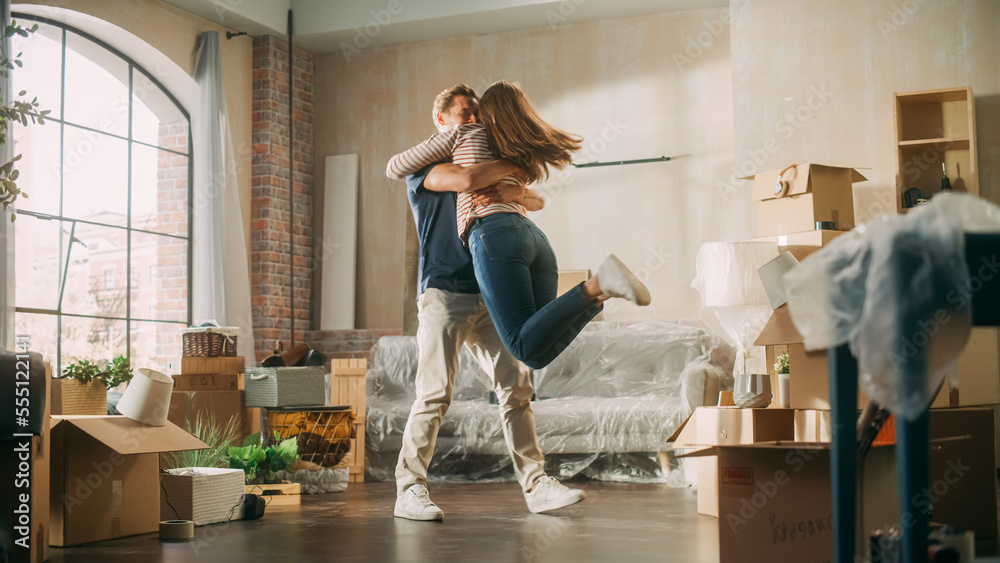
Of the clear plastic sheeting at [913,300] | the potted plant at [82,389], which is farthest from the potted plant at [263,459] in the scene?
the clear plastic sheeting at [913,300]

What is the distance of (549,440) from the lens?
181 inches

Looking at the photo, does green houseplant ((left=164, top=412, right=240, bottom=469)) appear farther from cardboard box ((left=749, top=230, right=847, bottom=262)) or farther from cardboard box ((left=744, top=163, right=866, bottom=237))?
cardboard box ((left=744, top=163, right=866, bottom=237))

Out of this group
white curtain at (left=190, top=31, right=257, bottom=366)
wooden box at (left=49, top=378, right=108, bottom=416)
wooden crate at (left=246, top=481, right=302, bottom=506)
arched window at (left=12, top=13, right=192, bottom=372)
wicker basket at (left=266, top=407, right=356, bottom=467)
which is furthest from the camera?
white curtain at (left=190, top=31, right=257, bottom=366)

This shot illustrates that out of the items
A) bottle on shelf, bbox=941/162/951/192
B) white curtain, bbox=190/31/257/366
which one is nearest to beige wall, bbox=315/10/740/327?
white curtain, bbox=190/31/257/366

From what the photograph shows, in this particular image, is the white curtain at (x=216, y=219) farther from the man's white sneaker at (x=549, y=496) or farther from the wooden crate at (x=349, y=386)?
the man's white sneaker at (x=549, y=496)

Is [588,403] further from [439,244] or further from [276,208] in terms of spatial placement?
[276,208]

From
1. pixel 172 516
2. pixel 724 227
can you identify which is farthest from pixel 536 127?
pixel 724 227

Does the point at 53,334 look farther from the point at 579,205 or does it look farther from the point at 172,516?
the point at 579,205

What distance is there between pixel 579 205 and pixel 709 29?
135 centimetres

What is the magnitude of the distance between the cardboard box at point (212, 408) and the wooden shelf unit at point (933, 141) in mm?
3424

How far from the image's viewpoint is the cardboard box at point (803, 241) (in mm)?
4305

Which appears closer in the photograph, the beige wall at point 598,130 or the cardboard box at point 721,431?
the cardboard box at point 721,431

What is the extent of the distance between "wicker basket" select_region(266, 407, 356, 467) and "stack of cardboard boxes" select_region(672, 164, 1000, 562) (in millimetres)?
1808

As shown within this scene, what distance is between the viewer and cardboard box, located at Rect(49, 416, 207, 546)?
2.65 metres
